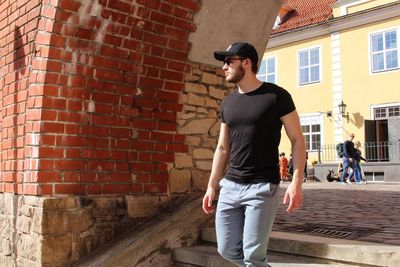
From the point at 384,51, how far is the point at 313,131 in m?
4.95

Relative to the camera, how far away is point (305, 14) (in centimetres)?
2497

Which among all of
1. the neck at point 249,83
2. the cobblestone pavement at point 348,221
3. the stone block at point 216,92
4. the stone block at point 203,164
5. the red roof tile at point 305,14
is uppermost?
the red roof tile at point 305,14

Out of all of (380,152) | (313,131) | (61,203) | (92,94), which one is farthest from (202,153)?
(313,131)

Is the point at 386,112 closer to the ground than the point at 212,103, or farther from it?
farther from it

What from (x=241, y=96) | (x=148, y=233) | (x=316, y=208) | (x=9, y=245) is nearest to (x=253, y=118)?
(x=241, y=96)

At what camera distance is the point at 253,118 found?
3.01 m

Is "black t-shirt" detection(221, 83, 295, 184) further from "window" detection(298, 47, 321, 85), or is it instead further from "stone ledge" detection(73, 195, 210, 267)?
"window" detection(298, 47, 321, 85)

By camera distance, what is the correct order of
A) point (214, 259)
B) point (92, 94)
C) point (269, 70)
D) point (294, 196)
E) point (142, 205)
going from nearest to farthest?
point (294, 196), point (214, 259), point (92, 94), point (142, 205), point (269, 70)

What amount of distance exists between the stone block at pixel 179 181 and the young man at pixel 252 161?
208cm

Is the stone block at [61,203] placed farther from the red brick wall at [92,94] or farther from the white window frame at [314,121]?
the white window frame at [314,121]

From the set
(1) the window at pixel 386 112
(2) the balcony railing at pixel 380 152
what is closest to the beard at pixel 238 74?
(2) the balcony railing at pixel 380 152

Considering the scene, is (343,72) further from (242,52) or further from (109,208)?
(242,52)

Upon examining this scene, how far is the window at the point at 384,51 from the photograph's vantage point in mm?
20453

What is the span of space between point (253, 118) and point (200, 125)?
246cm
